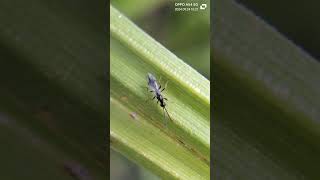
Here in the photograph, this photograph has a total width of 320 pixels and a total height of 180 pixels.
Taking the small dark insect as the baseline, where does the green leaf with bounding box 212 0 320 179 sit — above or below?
above

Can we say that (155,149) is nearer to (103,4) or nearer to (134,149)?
(134,149)

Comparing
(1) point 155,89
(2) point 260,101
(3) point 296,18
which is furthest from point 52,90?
(3) point 296,18

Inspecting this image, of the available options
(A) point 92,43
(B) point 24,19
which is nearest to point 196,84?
(A) point 92,43

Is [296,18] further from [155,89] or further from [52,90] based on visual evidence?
[52,90]

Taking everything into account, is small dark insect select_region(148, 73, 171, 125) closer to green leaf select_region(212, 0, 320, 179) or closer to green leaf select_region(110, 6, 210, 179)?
green leaf select_region(110, 6, 210, 179)

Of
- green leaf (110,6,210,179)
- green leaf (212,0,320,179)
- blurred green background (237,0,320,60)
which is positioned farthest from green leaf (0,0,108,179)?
blurred green background (237,0,320,60)

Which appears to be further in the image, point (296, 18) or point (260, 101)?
point (296, 18)
